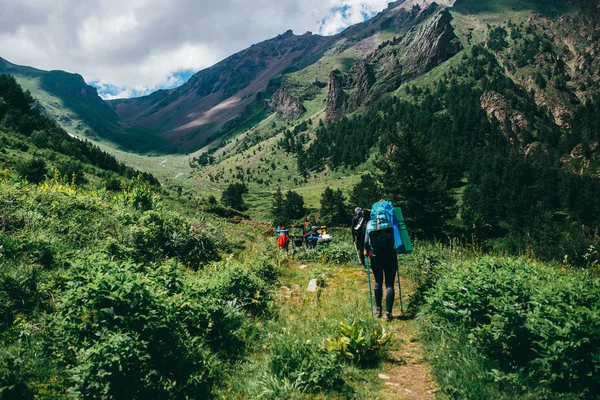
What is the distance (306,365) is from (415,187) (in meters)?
49.2

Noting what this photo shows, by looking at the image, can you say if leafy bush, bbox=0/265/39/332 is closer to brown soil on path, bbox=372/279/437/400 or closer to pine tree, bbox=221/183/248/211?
brown soil on path, bbox=372/279/437/400

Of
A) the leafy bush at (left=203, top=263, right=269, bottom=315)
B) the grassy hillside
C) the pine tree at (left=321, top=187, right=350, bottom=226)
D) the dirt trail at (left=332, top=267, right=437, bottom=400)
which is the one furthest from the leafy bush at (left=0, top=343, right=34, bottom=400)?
the pine tree at (left=321, top=187, right=350, bottom=226)

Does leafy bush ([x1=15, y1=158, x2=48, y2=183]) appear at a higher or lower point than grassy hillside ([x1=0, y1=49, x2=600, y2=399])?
higher

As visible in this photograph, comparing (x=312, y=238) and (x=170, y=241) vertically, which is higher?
(x=170, y=241)

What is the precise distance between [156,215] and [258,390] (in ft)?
26.3

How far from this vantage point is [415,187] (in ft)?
165

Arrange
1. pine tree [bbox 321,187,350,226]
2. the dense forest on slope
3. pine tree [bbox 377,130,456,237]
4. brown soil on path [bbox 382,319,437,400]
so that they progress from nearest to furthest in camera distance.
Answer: brown soil on path [bbox 382,319,437,400] → pine tree [bbox 377,130,456,237] → the dense forest on slope → pine tree [bbox 321,187,350,226]

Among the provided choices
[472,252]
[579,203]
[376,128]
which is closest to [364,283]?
[472,252]

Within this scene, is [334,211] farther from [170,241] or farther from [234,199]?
[170,241]

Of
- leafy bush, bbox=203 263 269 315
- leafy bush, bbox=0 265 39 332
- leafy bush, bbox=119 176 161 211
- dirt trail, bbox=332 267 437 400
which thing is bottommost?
dirt trail, bbox=332 267 437 400

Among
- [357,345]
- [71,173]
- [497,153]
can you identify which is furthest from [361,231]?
[497,153]

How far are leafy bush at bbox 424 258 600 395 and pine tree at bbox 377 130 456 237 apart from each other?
150ft

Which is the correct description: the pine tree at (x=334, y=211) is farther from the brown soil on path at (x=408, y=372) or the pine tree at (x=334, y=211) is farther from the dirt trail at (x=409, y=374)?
the dirt trail at (x=409, y=374)

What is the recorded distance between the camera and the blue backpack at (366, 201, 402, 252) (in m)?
7.24
